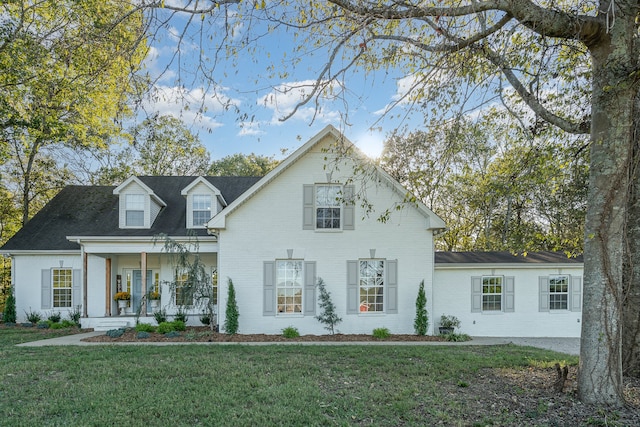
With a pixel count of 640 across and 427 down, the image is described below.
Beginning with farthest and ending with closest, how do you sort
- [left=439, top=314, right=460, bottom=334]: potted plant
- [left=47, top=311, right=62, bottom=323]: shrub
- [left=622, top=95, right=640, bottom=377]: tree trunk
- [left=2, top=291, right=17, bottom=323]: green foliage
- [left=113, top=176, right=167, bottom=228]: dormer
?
1. [left=113, top=176, right=167, bottom=228]: dormer
2. [left=2, top=291, right=17, bottom=323]: green foliage
3. [left=47, top=311, right=62, bottom=323]: shrub
4. [left=439, top=314, right=460, bottom=334]: potted plant
5. [left=622, top=95, right=640, bottom=377]: tree trunk

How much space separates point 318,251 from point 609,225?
27.0 feet

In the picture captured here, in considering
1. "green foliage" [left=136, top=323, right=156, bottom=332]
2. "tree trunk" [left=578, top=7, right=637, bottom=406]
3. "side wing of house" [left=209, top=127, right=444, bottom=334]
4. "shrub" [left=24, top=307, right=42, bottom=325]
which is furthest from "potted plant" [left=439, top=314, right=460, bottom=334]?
"shrub" [left=24, top=307, right=42, bottom=325]

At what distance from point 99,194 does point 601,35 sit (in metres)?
18.3

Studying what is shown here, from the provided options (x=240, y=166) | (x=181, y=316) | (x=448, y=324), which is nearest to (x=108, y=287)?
(x=181, y=316)

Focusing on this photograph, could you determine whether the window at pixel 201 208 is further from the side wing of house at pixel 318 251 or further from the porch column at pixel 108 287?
Answer: the porch column at pixel 108 287

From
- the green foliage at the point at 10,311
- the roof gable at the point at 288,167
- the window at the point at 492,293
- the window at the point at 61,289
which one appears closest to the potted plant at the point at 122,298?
the window at the point at 61,289

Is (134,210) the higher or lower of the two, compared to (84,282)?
higher

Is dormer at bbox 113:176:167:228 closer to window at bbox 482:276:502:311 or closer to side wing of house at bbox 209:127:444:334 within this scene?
side wing of house at bbox 209:127:444:334

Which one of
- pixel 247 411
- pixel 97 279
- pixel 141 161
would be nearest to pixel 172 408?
pixel 247 411

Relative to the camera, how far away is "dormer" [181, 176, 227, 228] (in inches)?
581

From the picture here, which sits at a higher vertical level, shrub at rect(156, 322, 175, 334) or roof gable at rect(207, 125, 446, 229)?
roof gable at rect(207, 125, 446, 229)

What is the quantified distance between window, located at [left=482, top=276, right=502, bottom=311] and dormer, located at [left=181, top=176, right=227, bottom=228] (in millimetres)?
10184

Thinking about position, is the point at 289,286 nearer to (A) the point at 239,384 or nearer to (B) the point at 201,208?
(B) the point at 201,208

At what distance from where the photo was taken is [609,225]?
5.04m
